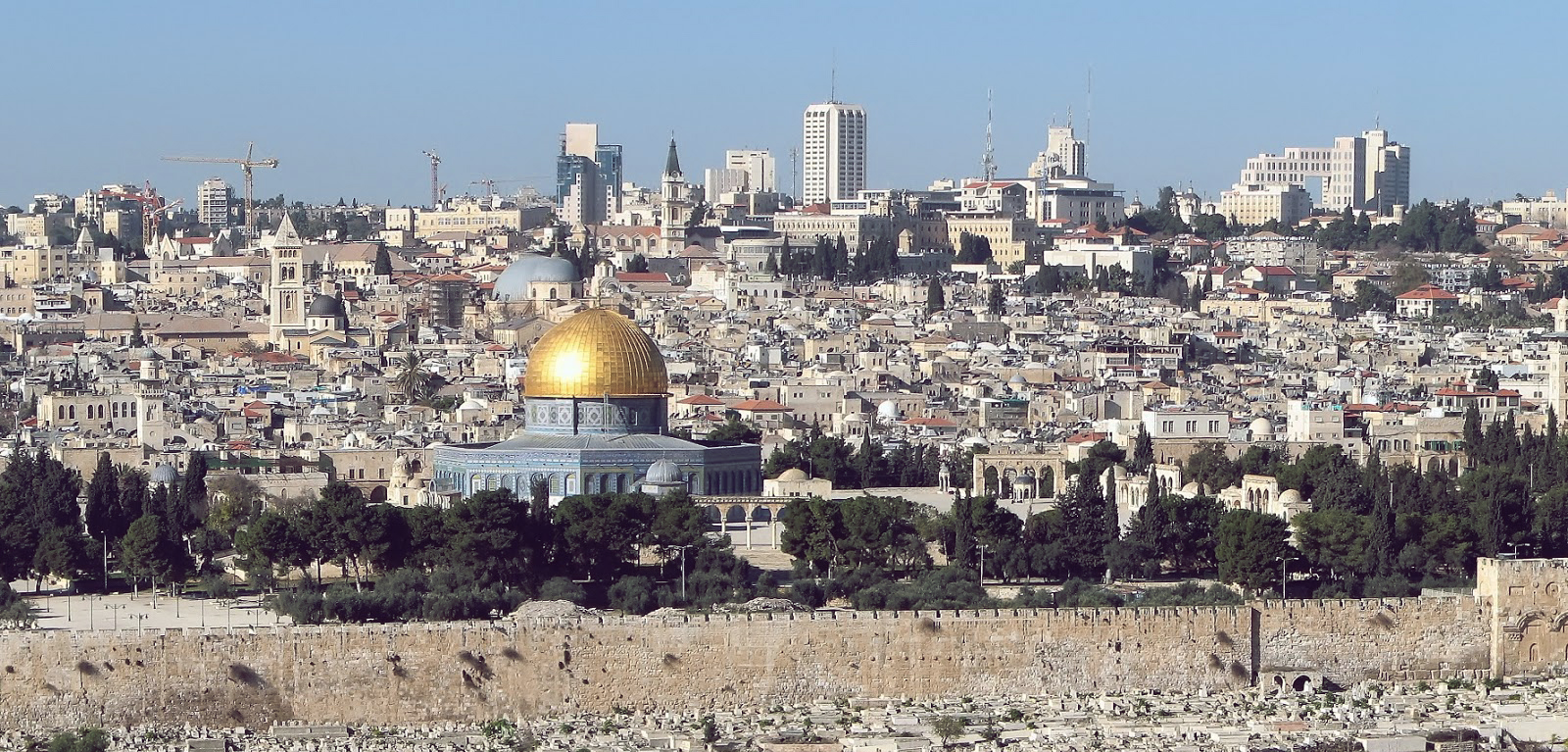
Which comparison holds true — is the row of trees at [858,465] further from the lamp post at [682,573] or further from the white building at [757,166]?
the white building at [757,166]

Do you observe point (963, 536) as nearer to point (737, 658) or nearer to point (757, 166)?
point (737, 658)

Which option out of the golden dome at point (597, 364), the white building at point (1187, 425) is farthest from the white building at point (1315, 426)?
the golden dome at point (597, 364)

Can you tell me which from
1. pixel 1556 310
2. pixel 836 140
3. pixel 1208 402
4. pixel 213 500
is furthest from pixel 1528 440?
pixel 836 140

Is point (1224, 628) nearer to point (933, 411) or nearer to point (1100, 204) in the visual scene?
point (933, 411)

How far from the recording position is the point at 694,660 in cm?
3675

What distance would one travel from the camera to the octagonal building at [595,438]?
170 feet

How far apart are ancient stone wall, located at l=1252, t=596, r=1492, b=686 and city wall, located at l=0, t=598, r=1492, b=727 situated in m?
0.01

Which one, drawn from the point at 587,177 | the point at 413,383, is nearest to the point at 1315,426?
the point at 413,383

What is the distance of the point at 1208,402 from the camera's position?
69000mm

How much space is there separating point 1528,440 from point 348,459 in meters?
17.1

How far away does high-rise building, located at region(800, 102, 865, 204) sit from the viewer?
6467 inches

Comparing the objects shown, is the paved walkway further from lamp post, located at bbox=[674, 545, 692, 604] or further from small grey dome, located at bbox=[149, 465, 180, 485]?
small grey dome, located at bbox=[149, 465, 180, 485]

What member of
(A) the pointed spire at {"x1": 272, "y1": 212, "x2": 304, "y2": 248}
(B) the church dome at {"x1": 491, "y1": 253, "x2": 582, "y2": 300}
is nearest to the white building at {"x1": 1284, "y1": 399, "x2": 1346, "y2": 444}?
(B) the church dome at {"x1": 491, "y1": 253, "x2": 582, "y2": 300}

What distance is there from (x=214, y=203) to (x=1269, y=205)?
155 ft
